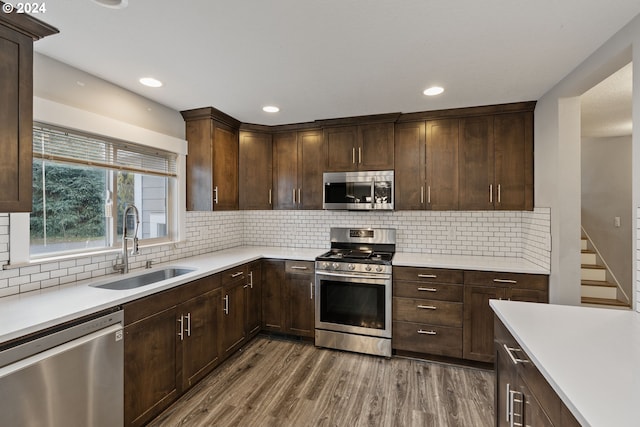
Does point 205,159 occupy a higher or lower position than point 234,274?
higher

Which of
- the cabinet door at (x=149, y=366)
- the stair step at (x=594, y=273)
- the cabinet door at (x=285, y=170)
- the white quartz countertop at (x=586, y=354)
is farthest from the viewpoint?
the stair step at (x=594, y=273)

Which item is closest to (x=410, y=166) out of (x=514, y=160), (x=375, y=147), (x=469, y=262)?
(x=375, y=147)

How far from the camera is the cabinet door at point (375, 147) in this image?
3307 millimetres

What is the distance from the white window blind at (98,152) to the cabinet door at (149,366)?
1283 millimetres

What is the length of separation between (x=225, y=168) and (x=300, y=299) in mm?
1671

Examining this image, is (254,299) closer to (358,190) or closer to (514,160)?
(358,190)

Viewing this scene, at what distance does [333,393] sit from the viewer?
244 centimetres

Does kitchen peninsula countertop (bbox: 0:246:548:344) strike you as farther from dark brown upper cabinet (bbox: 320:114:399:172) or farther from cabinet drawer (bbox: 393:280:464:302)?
dark brown upper cabinet (bbox: 320:114:399:172)

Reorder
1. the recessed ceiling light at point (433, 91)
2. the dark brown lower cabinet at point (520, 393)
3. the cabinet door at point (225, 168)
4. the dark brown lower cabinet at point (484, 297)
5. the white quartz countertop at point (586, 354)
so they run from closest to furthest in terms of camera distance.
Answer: the white quartz countertop at point (586, 354), the dark brown lower cabinet at point (520, 393), the recessed ceiling light at point (433, 91), the dark brown lower cabinet at point (484, 297), the cabinet door at point (225, 168)

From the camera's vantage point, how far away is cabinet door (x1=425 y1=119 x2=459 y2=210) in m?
3.17

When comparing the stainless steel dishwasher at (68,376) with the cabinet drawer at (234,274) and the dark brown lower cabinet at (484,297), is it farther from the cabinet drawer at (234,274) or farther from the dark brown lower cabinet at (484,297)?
the dark brown lower cabinet at (484,297)

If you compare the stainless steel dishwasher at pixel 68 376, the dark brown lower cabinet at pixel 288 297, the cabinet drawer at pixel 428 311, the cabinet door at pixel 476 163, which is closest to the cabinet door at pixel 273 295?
the dark brown lower cabinet at pixel 288 297

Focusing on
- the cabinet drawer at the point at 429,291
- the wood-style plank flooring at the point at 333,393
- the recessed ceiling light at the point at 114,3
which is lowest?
the wood-style plank flooring at the point at 333,393

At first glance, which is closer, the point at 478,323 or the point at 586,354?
the point at 586,354
